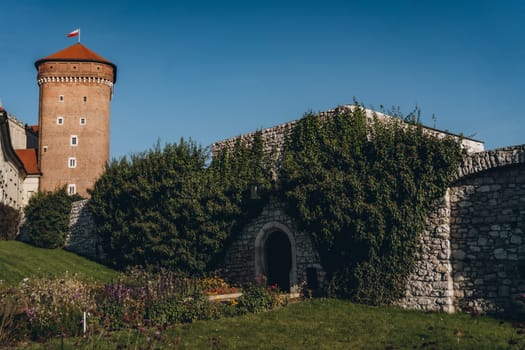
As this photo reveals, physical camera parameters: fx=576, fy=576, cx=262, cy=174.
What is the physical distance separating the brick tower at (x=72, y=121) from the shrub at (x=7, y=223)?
1571cm

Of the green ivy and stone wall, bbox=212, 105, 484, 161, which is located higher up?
stone wall, bbox=212, 105, 484, 161

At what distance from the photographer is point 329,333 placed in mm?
12117

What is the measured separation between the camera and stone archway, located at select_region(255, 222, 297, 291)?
19.2 meters

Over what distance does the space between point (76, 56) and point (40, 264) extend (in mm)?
30053

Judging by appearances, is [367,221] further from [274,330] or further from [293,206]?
[274,330]

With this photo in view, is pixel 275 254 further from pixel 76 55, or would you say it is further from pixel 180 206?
pixel 76 55

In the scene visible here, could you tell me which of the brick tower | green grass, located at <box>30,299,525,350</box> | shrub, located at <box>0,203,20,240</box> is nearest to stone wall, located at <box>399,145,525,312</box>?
green grass, located at <box>30,299,525,350</box>

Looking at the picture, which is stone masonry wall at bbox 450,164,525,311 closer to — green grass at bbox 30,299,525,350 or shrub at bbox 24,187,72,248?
green grass at bbox 30,299,525,350

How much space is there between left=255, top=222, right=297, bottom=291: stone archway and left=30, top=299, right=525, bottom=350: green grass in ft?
13.9

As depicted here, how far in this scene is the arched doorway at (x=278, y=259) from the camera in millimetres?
19344

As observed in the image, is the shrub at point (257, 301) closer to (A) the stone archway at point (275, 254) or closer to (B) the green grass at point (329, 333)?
(B) the green grass at point (329, 333)

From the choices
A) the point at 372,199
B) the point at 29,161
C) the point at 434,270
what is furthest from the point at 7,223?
the point at 434,270

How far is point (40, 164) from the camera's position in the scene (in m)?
47.7

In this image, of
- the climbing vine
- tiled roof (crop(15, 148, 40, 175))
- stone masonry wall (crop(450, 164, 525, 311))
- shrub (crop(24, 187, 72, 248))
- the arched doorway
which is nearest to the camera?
stone masonry wall (crop(450, 164, 525, 311))
